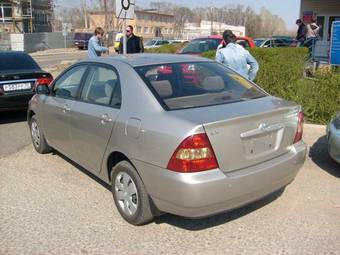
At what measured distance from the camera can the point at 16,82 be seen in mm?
8422

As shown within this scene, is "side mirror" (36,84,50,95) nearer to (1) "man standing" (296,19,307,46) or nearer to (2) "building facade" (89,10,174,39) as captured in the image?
(1) "man standing" (296,19,307,46)

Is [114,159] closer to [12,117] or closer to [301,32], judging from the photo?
[12,117]

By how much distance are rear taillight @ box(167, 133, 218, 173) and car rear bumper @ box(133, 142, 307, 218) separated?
51mm

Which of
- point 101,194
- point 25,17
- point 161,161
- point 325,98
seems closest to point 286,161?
point 161,161

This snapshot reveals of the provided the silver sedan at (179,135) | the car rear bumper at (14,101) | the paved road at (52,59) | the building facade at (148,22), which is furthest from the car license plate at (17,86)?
the building facade at (148,22)

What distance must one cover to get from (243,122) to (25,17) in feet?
216

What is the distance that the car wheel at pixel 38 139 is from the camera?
6.18 meters

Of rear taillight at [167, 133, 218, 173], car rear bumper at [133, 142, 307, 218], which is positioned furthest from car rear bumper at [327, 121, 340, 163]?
rear taillight at [167, 133, 218, 173]

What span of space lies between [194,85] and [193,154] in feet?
3.46

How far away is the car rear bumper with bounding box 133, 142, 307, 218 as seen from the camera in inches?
132

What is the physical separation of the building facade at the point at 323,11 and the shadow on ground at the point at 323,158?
18.6m

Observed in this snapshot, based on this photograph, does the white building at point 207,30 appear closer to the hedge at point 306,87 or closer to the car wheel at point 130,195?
the hedge at point 306,87

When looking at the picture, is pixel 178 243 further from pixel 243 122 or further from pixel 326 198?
pixel 326 198

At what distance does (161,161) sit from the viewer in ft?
→ 11.4
